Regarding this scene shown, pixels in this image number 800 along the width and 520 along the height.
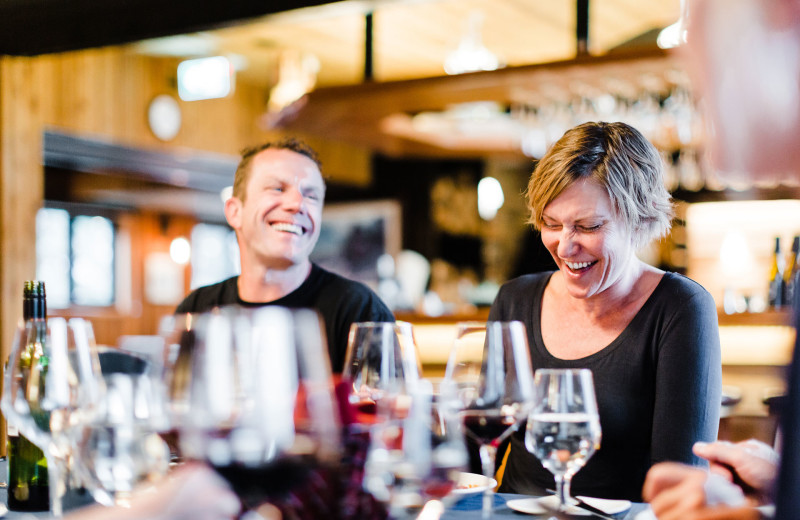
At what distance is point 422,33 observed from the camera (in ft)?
19.0

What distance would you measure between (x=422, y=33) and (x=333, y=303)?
406 centimetres

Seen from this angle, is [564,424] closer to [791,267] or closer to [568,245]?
[568,245]

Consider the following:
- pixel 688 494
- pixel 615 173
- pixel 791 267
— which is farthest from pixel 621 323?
pixel 791 267

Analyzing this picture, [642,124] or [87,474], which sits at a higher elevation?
[642,124]

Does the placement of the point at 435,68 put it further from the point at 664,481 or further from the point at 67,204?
the point at 664,481

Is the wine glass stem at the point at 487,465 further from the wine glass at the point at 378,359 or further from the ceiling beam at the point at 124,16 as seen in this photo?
the ceiling beam at the point at 124,16

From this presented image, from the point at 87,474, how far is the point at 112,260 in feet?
22.5

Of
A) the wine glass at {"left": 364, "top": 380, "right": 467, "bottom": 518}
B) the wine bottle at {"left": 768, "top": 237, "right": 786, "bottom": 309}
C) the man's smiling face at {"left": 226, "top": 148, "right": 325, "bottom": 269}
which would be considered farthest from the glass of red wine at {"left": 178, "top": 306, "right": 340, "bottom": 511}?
the wine bottle at {"left": 768, "top": 237, "right": 786, "bottom": 309}

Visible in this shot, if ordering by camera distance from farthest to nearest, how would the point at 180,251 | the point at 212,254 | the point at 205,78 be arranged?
the point at 212,254, the point at 180,251, the point at 205,78

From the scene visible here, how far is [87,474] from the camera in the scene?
0.88 m

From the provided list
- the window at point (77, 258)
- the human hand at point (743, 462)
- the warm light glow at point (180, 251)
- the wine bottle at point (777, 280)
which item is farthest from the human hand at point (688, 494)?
the warm light glow at point (180, 251)

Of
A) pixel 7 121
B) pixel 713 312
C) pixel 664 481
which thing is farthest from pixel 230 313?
pixel 7 121

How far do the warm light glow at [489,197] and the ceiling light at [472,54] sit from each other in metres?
2.45

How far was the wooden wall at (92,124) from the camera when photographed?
520cm
